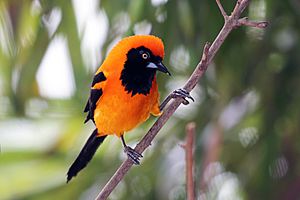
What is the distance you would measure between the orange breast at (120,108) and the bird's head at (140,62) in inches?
0.7

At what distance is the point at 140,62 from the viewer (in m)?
1.95

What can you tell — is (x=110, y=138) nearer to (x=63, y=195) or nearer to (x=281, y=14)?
(x=63, y=195)

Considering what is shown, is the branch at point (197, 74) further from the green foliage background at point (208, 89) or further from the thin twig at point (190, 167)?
the green foliage background at point (208, 89)

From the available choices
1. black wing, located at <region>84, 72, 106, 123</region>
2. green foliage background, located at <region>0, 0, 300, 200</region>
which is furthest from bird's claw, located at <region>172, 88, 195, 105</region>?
green foliage background, located at <region>0, 0, 300, 200</region>

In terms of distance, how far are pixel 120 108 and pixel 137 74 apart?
0.11 meters

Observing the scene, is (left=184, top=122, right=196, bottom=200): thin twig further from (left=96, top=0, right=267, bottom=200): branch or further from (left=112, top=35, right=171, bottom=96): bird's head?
(left=112, top=35, right=171, bottom=96): bird's head

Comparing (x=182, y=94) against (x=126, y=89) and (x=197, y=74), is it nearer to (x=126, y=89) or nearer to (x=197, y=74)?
(x=197, y=74)

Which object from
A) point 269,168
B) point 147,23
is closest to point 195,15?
point 147,23

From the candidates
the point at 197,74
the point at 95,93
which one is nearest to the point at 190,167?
the point at 197,74

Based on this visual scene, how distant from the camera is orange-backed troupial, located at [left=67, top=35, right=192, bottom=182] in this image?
1.90 meters

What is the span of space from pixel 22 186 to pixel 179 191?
3.10ft

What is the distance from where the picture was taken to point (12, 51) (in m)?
2.90

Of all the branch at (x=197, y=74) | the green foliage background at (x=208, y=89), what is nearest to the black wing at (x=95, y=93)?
the branch at (x=197, y=74)

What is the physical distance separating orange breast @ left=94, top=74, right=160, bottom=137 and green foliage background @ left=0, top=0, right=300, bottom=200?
0.64m
